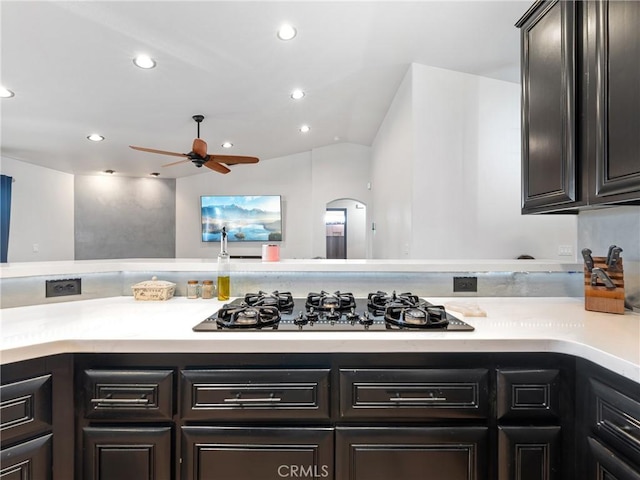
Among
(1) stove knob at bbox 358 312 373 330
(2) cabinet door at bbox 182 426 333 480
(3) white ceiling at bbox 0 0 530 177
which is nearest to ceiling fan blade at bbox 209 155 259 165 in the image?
(3) white ceiling at bbox 0 0 530 177

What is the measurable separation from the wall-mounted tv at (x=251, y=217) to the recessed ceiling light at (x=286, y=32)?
4.41 m

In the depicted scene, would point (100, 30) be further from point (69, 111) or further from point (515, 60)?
point (515, 60)

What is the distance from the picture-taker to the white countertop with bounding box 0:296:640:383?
2.99 ft

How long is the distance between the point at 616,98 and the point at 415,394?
1.16 meters

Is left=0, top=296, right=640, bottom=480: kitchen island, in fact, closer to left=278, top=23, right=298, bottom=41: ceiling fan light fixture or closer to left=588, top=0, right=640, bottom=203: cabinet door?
left=588, top=0, right=640, bottom=203: cabinet door

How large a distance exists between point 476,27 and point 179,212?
654 cm

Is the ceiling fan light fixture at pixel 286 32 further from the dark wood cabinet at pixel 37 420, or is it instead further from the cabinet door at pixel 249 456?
the cabinet door at pixel 249 456

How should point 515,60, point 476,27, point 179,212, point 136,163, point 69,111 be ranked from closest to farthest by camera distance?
point 476,27
point 515,60
point 69,111
point 136,163
point 179,212

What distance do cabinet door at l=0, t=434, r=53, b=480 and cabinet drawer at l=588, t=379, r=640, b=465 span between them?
155cm

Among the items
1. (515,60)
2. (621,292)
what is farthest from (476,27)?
(621,292)

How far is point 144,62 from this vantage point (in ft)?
9.25

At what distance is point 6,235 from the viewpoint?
4.96 m

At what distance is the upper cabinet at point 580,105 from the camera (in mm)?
1021

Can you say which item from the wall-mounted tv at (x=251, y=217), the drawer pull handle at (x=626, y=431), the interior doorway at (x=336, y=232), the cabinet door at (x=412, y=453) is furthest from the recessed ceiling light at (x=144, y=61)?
the interior doorway at (x=336, y=232)
